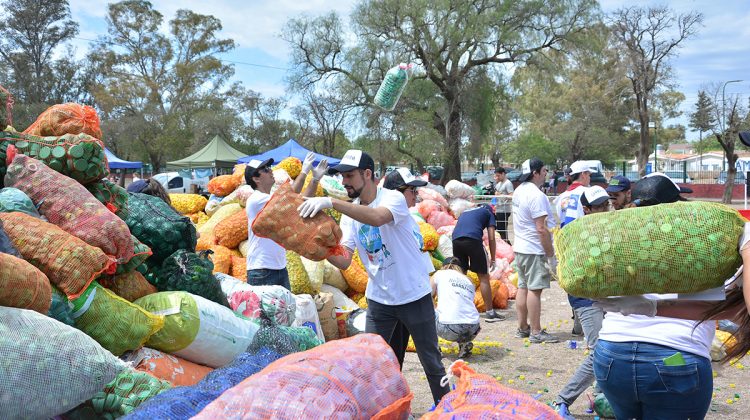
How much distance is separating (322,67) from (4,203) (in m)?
23.9

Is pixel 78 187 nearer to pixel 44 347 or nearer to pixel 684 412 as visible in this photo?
pixel 44 347

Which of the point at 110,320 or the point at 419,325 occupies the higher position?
the point at 110,320

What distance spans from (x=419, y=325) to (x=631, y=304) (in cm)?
168

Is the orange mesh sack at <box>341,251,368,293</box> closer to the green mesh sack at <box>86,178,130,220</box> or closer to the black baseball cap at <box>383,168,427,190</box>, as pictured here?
the black baseball cap at <box>383,168,427,190</box>

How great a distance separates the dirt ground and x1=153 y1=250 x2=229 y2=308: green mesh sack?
6.02 ft

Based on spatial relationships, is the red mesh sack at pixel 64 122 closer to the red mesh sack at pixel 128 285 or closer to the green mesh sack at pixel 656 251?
the red mesh sack at pixel 128 285

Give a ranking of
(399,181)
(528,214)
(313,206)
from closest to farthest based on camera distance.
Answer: (313,206), (399,181), (528,214)

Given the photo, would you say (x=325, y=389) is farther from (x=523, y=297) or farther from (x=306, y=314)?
(x=523, y=297)

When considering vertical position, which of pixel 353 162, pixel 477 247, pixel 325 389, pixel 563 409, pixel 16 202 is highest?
pixel 353 162

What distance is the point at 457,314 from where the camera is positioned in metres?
5.67

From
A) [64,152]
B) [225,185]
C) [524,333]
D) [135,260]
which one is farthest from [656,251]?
[225,185]

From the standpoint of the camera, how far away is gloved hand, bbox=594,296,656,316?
2127 mm

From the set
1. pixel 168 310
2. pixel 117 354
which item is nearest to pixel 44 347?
pixel 117 354

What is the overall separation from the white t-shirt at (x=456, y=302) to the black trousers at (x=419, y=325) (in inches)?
76.7
